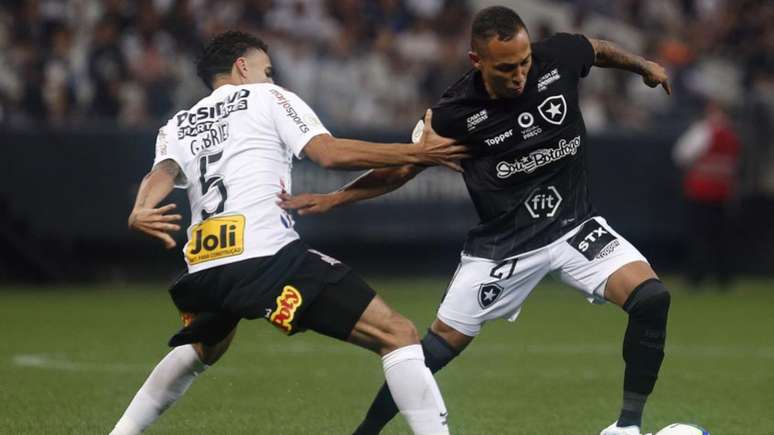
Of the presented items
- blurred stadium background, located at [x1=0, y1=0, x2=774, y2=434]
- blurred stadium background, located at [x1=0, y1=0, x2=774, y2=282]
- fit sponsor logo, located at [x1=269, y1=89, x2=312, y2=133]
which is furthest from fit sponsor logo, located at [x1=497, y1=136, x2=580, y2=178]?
blurred stadium background, located at [x1=0, y1=0, x2=774, y2=282]

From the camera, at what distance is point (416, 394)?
6.12 metres

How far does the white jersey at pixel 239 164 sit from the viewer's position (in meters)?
6.17

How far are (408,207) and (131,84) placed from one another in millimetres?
3820

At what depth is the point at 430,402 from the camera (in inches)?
241

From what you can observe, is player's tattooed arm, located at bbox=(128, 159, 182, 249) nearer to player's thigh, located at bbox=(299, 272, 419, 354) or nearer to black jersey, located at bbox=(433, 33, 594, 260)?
player's thigh, located at bbox=(299, 272, 419, 354)

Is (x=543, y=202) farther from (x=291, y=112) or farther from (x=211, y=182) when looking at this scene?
(x=211, y=182)

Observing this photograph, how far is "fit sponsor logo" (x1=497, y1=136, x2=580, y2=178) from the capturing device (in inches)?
283

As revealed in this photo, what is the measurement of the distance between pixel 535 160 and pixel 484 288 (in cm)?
70

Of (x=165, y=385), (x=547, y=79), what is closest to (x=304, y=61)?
(x=547, y=79)

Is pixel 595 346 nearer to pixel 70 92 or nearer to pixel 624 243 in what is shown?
pixel 624 243

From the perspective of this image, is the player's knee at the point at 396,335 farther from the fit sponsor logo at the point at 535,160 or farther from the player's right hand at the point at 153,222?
the fit sponsor logo at the point at 535,160

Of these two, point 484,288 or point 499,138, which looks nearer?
point 499,138

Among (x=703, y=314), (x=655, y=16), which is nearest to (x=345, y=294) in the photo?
(x=703, y=314)

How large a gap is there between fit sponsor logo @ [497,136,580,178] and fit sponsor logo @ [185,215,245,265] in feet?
5.33
